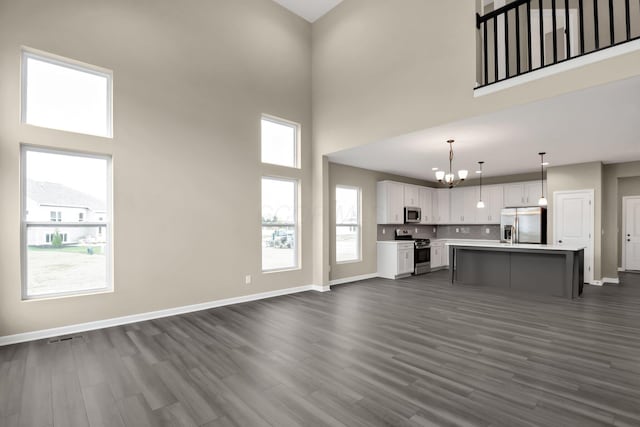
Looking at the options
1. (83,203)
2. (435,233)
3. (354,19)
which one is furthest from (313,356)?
(435,233)

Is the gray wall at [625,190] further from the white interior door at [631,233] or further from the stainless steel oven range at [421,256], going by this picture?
the stainless steel oven range at [421,256]

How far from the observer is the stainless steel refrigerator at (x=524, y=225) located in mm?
7512

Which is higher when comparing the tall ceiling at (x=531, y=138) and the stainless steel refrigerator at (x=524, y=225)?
the tall ceiling at (x=531, y=138)

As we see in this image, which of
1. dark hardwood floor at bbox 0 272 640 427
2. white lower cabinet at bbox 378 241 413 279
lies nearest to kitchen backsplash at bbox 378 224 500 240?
white lower cabinet at bbox 378 241 413 279

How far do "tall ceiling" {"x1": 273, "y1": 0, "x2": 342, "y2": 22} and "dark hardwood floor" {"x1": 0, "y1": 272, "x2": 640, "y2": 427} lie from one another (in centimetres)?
573

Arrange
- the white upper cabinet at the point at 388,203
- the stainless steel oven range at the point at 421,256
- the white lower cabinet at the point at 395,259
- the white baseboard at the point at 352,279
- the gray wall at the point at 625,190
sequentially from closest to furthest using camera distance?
the white baseboard at the point at 352,279 → the white lower cabinet at the point at 395,259 → the white upper cabinet at the point at 388,203 → the stainless steel oven range at the point at 421,256 → the gray wall at the point at 625,190

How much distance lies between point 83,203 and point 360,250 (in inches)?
211

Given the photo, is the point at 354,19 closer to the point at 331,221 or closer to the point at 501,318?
the point at 331,221

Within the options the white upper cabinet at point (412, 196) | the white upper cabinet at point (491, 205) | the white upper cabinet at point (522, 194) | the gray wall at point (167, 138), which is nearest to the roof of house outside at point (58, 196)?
the gray wall at point (167, 138)

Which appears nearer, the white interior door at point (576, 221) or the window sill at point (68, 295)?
the window sill at point (68, 295)

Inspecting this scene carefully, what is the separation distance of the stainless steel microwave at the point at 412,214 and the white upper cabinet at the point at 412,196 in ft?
0.36

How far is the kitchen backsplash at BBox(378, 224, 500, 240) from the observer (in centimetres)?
829

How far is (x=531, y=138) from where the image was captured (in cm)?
496

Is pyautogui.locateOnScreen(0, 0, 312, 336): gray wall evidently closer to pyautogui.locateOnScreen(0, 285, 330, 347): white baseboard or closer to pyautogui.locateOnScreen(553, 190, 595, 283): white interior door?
pyautogui.locateOnScreen(0, 285, 330, 347): white baseboard
